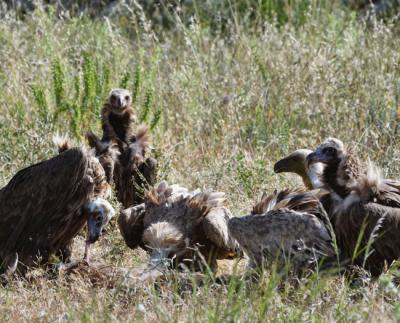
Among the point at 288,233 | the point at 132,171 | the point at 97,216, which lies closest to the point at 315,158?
the point at 288,233

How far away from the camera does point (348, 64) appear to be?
330 inches

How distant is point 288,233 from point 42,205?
1554mm

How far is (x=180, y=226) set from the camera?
20.6 feet

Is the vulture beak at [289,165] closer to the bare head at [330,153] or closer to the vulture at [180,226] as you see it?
the vulture at [180,226]

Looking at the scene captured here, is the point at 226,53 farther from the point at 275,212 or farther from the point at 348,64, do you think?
the point at 275,212

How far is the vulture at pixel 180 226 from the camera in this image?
6121 mm

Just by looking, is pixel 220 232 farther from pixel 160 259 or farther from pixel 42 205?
pixel 42 205

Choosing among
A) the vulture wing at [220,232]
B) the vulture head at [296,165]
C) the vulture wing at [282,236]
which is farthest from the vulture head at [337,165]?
the vulture head at [296,165]

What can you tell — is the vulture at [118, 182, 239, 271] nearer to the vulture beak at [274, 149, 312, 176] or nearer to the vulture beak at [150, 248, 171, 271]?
the vulture beak at [150, 248, 171, 271]

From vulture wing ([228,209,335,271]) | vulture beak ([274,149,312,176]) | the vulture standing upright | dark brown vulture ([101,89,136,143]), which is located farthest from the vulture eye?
dark brown vulture ([101,89,136,143])

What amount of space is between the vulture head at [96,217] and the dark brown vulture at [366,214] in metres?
1.39

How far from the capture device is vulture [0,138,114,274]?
607cm

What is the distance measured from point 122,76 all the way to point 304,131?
1.80m

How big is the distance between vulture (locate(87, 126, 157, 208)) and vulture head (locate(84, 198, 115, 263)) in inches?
41.6
